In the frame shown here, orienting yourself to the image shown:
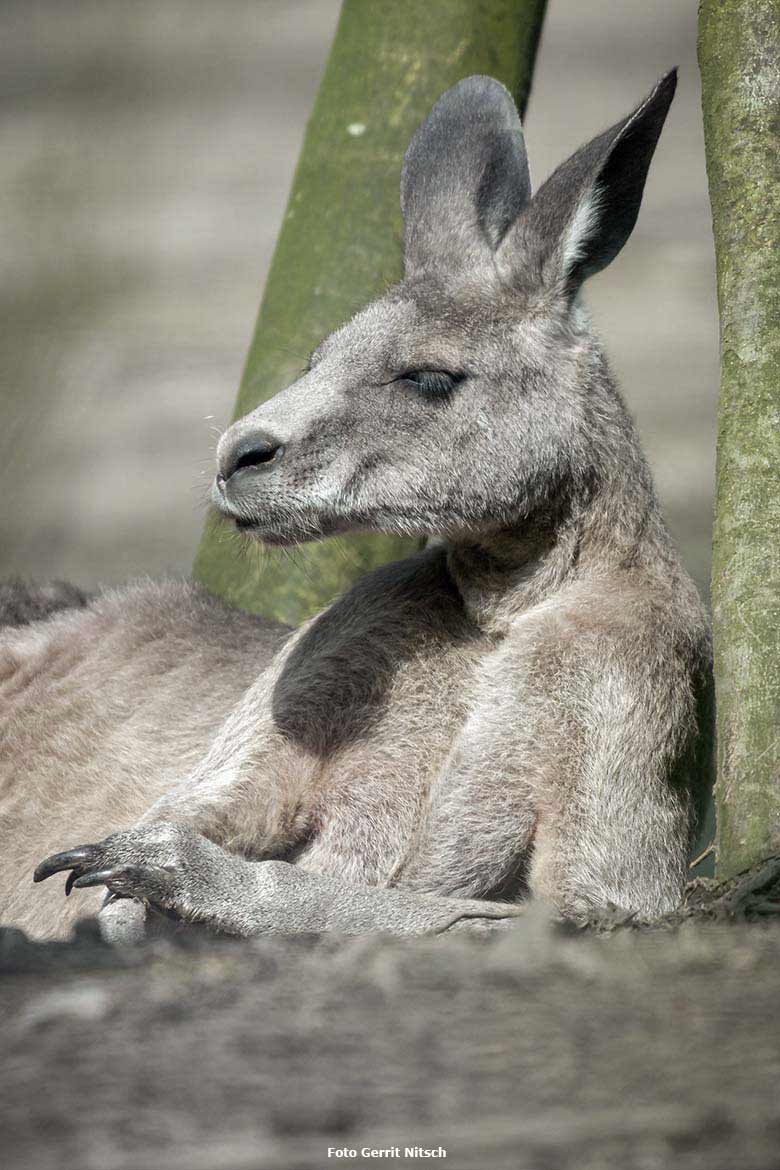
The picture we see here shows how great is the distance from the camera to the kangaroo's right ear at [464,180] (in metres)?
3.95

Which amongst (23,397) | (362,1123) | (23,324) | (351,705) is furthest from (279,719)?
(23,324)

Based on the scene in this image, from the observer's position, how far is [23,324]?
9.09 metres

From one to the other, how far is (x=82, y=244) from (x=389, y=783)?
6806 mm

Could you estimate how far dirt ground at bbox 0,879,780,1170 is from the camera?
1833 mm

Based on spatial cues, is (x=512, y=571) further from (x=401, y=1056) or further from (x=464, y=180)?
(x=401, y=1056)

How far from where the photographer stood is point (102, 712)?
180 inches

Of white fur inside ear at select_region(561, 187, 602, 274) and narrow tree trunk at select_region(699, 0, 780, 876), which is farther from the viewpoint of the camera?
white fur inside ear at select_region(561, 187, 602, 274)

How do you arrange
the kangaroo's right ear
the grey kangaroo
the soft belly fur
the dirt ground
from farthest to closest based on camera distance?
the soft belly fur
the kangaroo's right ear
the grey kangaroo
the dirt ground

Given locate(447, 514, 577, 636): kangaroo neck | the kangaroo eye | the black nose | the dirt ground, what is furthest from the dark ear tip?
the dirt ground

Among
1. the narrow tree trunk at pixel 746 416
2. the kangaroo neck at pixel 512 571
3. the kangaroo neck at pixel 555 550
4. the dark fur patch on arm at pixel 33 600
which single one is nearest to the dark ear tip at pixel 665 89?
the narrow tree trunk at pixel 746 416

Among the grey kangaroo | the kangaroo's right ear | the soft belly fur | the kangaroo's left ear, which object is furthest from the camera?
the soft belly fur

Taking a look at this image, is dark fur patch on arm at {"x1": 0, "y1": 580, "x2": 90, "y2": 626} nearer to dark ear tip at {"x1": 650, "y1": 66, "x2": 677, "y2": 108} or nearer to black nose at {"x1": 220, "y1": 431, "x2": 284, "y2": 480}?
black nose at {"x1": 220, "y1": 431, "x2": 284, "y2": 480}

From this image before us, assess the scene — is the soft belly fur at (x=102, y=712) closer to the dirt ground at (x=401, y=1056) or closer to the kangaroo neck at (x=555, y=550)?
the kangaroo neck at (x=555, y=550)

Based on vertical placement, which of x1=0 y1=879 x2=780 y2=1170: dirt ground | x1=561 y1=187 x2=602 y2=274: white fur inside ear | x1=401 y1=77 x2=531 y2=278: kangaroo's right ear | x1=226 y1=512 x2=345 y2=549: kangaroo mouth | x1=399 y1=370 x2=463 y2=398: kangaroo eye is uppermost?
x1=401 y1=77 x2=531 y2=278: kangaroo's right ear
